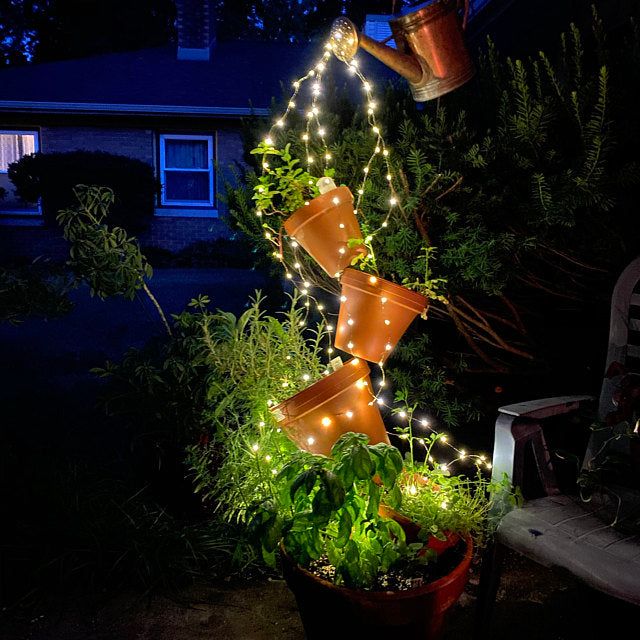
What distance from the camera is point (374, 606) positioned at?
1.71 m

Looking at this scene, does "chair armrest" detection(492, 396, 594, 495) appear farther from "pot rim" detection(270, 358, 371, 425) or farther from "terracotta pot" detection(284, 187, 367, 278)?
"terracotta pot" detection(284, 187, 367, 278)

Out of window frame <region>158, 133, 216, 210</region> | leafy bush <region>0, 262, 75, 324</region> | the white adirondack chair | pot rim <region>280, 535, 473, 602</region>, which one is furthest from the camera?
window frame <region>158, 133, 216, 210</region>

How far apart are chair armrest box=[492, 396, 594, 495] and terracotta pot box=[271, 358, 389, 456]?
0.44 m

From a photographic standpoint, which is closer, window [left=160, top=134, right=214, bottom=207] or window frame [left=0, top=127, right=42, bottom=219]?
window frame [left=0, top=127, right=42, bottom=219]

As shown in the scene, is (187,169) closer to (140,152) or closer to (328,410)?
(140,152)

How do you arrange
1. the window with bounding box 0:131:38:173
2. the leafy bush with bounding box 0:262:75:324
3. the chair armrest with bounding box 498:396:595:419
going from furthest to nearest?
the window with bounding box 0:131:38:173 < the leafy bush with bounding box 0:262:75:324 < the chair armrest with bounding box 498:396:595:419

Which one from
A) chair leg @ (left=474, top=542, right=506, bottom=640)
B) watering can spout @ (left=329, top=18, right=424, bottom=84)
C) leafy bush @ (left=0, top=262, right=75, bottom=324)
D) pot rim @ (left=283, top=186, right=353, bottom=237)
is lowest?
chair leg @ (left=474, top=542, right=506, bottom=640)

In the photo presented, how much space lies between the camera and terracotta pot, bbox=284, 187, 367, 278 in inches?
85.5

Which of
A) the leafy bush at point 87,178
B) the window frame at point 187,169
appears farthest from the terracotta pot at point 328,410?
the window frame at point 187,169

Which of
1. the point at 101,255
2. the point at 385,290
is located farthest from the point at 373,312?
the point at 101,255

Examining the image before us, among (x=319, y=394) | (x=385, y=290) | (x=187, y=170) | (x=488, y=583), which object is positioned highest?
(x=187, y=170)

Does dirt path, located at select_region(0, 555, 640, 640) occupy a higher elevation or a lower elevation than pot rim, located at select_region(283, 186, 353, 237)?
lower

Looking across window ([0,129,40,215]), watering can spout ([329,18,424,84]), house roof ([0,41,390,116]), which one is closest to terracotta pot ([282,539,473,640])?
watering can spout ([329,18,424,84])

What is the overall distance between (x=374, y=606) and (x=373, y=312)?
91cm
